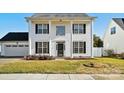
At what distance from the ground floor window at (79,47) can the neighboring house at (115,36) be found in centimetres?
624

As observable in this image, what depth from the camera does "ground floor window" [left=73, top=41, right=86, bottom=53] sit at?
86.9 feet

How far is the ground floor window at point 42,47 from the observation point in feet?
86.8

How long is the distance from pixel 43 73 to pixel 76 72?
1.97 metres

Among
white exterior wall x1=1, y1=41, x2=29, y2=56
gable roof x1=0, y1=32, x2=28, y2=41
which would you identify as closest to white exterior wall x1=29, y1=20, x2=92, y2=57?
white exterior wall x1=1, y1=41, x2=29, y2=56

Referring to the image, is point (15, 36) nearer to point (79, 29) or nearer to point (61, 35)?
point (61, 35)

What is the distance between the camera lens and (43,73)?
1491 centimetres

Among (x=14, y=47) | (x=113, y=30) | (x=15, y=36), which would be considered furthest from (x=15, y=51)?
(x=113, y=30)

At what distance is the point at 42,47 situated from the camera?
86.9 feet

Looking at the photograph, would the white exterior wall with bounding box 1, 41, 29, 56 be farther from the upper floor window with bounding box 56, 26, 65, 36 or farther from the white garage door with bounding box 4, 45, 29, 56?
Answer: the upper floor window with bounding box 56, 26, 65, 36

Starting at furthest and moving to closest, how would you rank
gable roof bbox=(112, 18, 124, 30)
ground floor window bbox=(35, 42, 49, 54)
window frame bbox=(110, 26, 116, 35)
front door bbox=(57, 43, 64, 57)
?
window frame bbox=(110, 26, 116, 35), gable roof bbox=(112, 18, 124, 30), front door bbox=(57, 43, 64, 57), ground floor window bbox=(35, 42, 49, 54)

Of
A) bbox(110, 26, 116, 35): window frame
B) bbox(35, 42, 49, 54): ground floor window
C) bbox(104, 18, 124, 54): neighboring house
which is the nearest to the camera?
bbox(35, 42, 49, 54): ground floor window

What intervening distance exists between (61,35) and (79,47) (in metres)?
2.28
